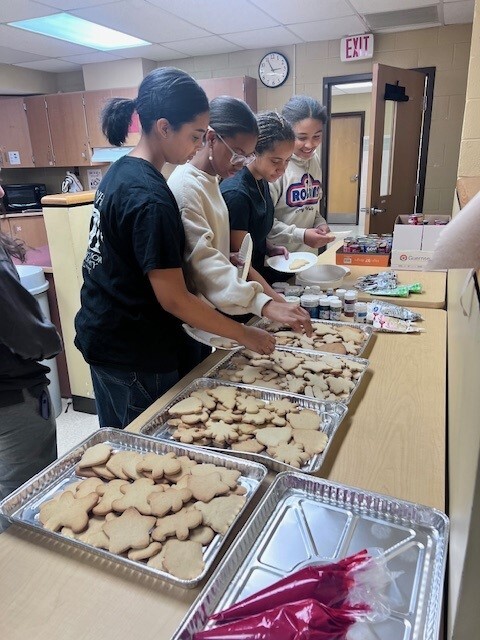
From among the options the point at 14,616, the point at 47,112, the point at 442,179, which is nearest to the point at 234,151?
the point at 14,616

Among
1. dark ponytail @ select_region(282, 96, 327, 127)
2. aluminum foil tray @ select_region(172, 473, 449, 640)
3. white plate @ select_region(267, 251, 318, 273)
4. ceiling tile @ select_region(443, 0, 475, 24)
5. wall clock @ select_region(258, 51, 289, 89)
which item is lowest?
aluminum foil tray @ select_region(172, 473, 449, 640)

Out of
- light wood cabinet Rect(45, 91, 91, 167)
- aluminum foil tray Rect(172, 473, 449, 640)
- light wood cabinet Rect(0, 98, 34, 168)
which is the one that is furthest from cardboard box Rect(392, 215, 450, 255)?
light wood cabinet Rect(0, 98, 34, 168)

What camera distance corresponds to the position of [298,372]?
1.28m

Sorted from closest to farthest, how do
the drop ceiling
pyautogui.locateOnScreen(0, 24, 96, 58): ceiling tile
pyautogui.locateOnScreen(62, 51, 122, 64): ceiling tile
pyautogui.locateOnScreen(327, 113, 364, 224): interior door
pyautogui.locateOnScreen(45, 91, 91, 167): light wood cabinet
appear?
the drop ceiling
pyautogui.locateOnScreen(0, 24, 96, 58): ceiling tile
pyautogui.locateOnScreen(62, 51, 122, 64): ceiling tile
pyautogui.locateOnScreen(45, 91, 91, 167): light wood cabinet
pyautogui.locateOnScreen(327, 113, 364, 224): interior door

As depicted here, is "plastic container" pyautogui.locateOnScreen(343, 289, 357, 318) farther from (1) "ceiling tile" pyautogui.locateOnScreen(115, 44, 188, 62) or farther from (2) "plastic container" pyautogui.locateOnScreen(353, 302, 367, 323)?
(1) "ceiling tile" pyautogui.locateOnScreen(115, 44, 188, 62)

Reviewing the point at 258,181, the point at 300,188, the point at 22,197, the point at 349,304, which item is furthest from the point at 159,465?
the point at 22,197

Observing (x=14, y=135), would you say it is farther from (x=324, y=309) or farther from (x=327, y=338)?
(x=327, y=338)

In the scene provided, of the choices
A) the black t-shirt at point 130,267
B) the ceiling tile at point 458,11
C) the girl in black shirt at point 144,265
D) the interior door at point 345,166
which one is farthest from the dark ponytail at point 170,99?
the interior door at point 345,166

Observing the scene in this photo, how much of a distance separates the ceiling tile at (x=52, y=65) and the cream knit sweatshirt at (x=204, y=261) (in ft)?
16.2

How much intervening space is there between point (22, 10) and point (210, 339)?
3.47 meters

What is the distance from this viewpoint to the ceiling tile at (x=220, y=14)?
10.9 feet

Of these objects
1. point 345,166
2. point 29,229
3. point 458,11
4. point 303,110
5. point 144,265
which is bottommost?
point 29,229

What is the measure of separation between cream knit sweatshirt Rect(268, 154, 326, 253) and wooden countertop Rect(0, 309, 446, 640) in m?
0.89

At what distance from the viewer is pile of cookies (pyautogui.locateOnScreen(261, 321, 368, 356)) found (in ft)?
4.69
